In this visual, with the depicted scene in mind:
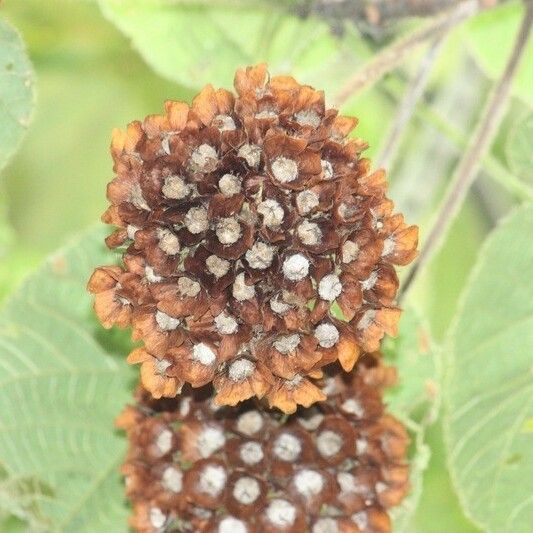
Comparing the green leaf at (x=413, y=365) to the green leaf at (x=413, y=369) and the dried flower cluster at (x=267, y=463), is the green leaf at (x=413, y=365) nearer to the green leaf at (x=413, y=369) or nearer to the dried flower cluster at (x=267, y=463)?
the green leaf at (x=413, y=369)

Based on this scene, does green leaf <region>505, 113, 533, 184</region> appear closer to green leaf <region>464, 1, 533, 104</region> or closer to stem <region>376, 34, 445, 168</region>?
stem <region>376, 34, 445, 168</region>

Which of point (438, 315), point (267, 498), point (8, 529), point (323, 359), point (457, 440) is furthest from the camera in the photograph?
point (438, 315)

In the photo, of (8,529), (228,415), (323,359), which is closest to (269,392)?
(323,359)

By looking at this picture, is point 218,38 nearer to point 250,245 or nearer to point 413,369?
point 413,369

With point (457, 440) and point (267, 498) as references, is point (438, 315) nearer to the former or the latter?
point (457, 440)

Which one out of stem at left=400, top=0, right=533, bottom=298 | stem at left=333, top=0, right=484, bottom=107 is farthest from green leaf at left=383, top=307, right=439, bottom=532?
stem at left=333, top=0, right=484, bottom=107

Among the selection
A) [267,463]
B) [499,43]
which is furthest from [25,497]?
[499,43]
